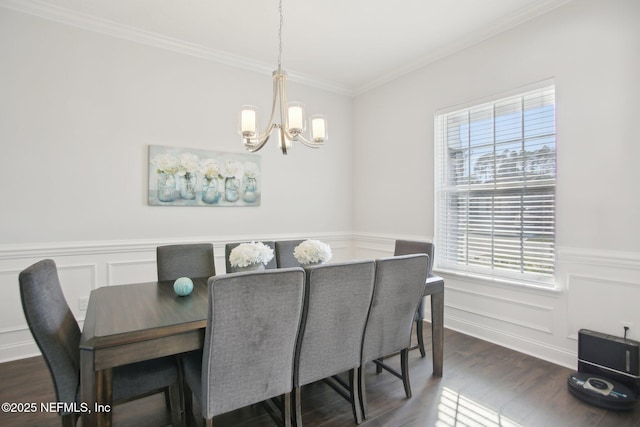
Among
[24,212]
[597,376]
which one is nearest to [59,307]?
[24,212]

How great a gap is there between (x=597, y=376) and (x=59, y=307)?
3.36m

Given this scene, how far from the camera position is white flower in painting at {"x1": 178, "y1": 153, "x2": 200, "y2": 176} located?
11.5 ft

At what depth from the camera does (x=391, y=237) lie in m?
4.21

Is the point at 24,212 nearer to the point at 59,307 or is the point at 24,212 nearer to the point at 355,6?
the point at 59,307

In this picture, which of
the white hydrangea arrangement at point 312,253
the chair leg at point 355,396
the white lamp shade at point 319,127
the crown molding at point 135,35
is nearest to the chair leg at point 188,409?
the chair leg at point 355,396

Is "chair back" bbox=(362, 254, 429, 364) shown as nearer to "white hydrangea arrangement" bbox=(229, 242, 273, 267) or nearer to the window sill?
"white hydrangea arrangement" bbox=(229, 242, 273, 267)

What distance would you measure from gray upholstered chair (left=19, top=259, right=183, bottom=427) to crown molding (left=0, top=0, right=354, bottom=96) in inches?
97.7

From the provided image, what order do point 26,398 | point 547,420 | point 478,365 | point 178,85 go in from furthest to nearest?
1. point 178,85
2. point 478,365
3. point 26,398
4. point 547,420

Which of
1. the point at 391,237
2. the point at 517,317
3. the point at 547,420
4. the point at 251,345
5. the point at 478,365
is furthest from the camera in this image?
the point at 391,237

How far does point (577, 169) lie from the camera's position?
8.57 ft

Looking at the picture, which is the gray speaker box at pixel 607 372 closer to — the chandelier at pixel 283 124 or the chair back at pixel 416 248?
the chair back at pixel 416 248

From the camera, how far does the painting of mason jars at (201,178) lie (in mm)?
3408

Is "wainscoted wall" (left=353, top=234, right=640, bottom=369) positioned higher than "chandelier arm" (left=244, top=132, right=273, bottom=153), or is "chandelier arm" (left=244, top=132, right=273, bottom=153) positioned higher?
"chandelier arm" (left=244, top=132, right=273, bottom=153)

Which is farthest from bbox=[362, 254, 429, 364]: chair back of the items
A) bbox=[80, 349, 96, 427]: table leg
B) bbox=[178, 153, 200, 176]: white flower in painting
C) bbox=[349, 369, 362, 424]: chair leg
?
bbox=[178, 153, 200, 176]: white flower in painting
